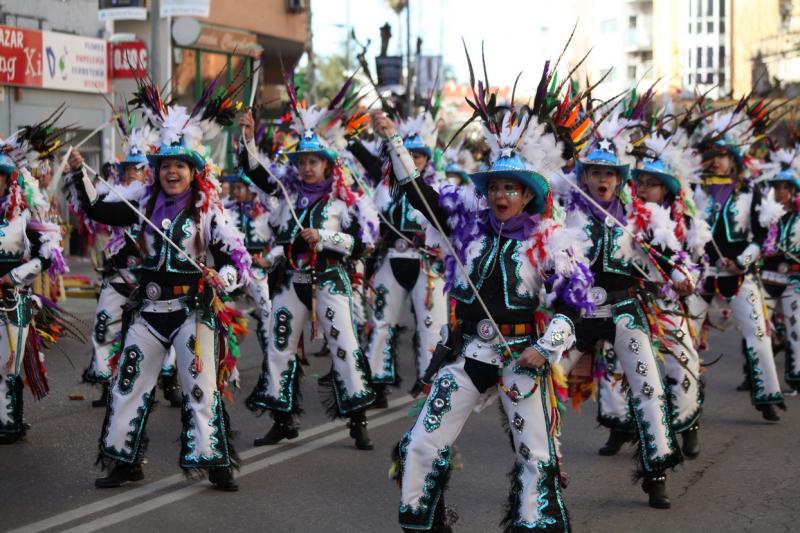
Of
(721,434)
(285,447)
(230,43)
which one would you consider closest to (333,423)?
(285,447)

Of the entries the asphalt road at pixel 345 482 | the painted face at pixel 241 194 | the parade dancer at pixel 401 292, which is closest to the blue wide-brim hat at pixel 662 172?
the asphalt road at pixel 345 482

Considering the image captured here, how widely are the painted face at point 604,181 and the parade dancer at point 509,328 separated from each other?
1.46 m

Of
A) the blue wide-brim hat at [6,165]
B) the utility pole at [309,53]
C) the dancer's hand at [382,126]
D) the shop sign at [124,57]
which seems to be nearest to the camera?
the dancer's hand at [382,126]

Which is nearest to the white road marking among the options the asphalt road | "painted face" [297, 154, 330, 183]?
the asphalt road

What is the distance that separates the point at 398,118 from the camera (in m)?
11.1

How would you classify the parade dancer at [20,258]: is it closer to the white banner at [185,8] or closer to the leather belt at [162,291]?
the leather belt at [162,291]

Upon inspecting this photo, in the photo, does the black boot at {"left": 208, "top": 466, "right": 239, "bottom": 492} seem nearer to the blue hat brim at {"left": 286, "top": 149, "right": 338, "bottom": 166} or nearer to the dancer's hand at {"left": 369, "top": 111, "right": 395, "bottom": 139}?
the dancer's hand at {"left": 369, "top": 111, "right": 395, "bottom": 139}

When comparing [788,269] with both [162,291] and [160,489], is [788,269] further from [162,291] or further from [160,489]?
[160,489]

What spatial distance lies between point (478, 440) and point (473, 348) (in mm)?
3075

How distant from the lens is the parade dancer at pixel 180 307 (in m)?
6.82

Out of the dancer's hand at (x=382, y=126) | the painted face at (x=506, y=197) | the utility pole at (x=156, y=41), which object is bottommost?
the painted face at (x=506, y=197)

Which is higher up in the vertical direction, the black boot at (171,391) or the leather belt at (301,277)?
the leather belt at (301,277)

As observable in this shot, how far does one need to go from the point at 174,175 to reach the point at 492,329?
241cm

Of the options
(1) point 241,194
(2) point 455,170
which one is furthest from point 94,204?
(2) point 455,170
